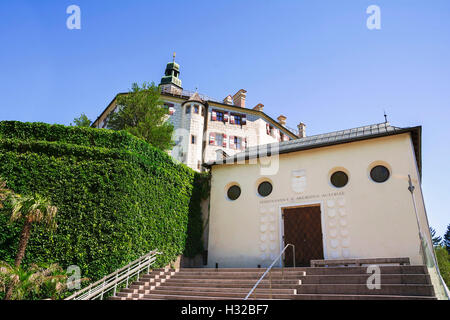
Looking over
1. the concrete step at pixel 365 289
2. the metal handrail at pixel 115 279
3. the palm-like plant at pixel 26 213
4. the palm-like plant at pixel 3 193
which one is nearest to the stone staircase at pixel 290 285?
the concrete step at pixel 365 289

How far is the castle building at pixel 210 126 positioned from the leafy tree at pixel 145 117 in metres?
9.28

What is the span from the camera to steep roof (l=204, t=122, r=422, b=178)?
44.1ft

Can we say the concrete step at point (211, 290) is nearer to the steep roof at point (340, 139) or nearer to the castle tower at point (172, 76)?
the steep roof at point (340, 139)

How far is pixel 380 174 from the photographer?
13.3 meters

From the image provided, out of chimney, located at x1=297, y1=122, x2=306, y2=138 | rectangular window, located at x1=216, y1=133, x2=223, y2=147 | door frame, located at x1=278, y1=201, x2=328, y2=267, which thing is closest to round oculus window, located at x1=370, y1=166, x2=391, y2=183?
door frame, located at x1=278, y1=201, x2=328, y2=267

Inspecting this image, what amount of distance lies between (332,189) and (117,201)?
8367 millimetres

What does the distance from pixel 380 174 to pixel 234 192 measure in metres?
6.47

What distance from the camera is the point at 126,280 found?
11906 millimetres

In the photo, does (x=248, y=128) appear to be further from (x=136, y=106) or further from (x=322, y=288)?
(x=322, y=288)

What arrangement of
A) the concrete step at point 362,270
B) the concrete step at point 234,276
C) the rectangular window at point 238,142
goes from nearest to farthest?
the concrete step at point 362,270 → the concrete step at point 234,276 → the rectangular window at point 238,142

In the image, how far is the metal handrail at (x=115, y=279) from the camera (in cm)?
1030

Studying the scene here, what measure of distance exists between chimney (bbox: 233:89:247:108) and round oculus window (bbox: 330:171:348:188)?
970 inches
